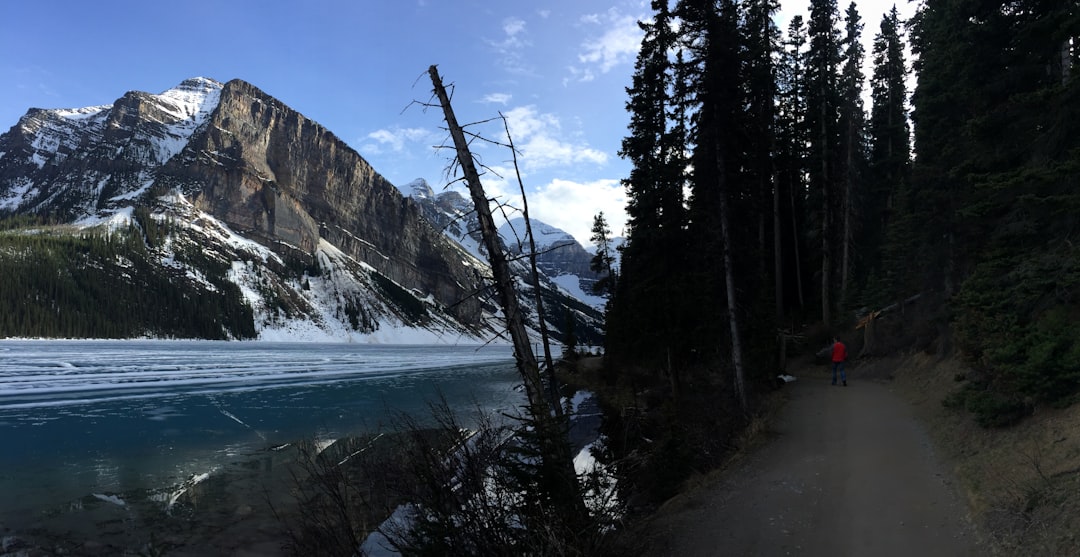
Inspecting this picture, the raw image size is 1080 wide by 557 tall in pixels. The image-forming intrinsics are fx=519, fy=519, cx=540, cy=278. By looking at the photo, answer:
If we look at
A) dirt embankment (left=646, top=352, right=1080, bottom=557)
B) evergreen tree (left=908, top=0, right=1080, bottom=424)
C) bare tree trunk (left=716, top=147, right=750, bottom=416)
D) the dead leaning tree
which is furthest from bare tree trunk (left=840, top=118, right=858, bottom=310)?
the dead leaning tree

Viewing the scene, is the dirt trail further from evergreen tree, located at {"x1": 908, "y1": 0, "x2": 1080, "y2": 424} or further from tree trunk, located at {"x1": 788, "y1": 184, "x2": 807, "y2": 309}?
tree trunk, located at {"x1": 788, "y1": 184, "x2": 807, "y2": 309}

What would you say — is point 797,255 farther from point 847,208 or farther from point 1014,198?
point 1014,198

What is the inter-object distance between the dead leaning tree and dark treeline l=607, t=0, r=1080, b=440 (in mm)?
6481

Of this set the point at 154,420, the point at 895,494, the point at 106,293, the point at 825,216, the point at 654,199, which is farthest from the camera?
the point at 106,293

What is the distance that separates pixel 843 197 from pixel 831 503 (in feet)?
75.4

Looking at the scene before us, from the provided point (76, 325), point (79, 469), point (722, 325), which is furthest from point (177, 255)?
point (722, 325)

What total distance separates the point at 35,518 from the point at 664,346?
1599cm

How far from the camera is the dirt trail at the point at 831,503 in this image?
5723 millimetres

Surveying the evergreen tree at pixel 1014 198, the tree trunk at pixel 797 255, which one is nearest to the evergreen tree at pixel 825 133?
the tree trunk at pixel 797 255

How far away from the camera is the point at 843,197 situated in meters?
25.7

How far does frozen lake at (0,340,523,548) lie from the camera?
13180 mm

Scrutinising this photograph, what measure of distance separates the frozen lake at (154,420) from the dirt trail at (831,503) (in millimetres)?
3984

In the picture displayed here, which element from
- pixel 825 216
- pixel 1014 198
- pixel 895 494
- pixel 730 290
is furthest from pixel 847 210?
pixel 895 494

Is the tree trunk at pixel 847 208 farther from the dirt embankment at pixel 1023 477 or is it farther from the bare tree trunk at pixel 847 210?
the dirt embankment at pixel 1023 477
